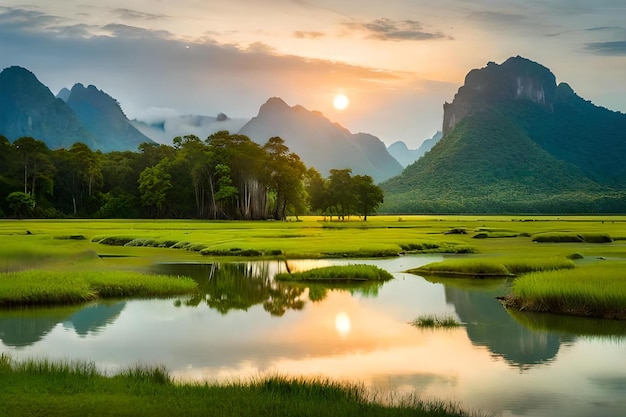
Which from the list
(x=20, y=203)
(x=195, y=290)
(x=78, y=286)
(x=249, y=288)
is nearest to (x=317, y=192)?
(x=20, y=203)

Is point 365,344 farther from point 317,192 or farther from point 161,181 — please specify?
point 317,192

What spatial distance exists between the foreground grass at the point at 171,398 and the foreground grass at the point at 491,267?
84.0 ft

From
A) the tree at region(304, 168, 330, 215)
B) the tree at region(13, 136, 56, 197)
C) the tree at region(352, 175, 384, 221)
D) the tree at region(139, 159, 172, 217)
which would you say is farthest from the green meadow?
the tree at region(304, 168, 330, 215)

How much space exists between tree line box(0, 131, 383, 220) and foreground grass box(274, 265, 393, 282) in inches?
3172

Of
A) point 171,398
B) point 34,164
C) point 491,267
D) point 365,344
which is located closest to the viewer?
point 171,398

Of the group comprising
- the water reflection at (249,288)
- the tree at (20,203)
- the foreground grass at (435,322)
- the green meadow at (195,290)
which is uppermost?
the tree at (20,203)

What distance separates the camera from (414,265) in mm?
45438

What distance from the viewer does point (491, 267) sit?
39.4 metres

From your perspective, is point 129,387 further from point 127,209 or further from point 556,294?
point 127,209

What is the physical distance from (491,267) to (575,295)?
14.0m

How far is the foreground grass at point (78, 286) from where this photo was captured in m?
27.2

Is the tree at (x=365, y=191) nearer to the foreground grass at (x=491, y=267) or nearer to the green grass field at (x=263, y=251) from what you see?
the green grass field at (x=263, y=251)

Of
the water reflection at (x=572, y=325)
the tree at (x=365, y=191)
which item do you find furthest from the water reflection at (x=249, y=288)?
the tree at (x=365, y=191)

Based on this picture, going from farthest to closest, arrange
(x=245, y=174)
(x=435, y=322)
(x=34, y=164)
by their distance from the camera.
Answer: (x=245, y=174), (x=34, y=164), (x=435, y=322)
